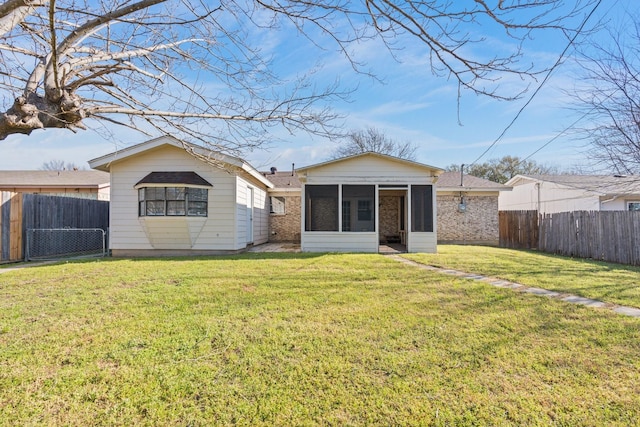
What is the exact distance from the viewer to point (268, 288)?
552 cm

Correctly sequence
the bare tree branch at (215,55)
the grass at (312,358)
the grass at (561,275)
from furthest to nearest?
the grass at (561,275) < the bare tree branch at (215,55) < the grass at (312,358)

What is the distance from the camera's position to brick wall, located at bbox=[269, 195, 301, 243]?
15.8 m

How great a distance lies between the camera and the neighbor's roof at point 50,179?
15.2 m

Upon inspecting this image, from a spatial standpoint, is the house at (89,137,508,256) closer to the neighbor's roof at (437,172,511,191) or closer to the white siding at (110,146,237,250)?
the white siding at (110,146,237,250)

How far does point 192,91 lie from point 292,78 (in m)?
1.23

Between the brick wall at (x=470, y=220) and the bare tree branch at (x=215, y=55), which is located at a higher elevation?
the bare tree branch at (x=215, y=55)

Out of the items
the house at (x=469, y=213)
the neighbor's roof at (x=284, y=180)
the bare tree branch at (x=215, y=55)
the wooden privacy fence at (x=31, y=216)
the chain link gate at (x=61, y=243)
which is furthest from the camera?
the neighbor's roof at (x=284, y=180)

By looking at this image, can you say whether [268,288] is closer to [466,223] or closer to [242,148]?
[242,148]

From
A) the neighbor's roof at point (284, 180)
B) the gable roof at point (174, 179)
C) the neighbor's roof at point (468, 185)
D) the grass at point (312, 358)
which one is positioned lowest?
the grass at point (312, 358)

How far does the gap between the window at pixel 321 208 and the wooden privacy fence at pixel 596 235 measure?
8.14 m

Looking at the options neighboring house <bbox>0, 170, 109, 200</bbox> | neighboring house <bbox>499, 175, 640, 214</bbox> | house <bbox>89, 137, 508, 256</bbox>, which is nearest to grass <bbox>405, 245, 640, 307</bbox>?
house <bbox>89, 137, 508, 256</bbox>

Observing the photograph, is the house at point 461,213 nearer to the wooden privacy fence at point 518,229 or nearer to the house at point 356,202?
the wooden privacy fence at point 518,229

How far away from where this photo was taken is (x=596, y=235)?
33.7ft

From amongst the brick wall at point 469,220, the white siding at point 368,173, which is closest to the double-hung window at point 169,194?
the white siding at point 368,173
